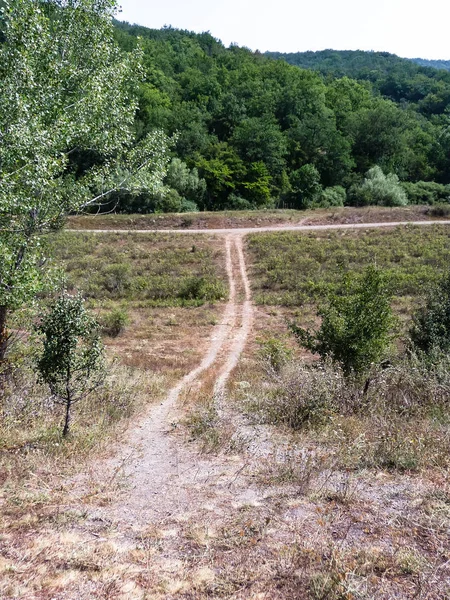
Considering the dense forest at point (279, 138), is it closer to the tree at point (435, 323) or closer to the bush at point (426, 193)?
the bush at point (426, 193)

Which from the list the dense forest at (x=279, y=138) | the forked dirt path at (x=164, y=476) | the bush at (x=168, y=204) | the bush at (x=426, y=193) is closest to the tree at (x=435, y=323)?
the forked dirt path at (x=164, y=476)

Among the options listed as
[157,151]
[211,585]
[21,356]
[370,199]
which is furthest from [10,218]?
[370,199]

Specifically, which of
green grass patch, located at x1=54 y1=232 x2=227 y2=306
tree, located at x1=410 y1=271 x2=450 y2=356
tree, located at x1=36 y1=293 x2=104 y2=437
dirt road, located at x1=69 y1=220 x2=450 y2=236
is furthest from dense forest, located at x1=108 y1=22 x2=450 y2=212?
tree, located at x1=36 y1=293 x2=104 y2=437

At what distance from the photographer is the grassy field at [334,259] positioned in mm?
21688

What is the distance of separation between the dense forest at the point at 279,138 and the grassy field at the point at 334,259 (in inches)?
577

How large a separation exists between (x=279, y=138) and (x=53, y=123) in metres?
52.9

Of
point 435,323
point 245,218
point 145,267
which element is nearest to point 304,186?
point 245,218

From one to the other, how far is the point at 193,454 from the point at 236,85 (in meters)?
77.2

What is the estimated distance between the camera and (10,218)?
7.57m

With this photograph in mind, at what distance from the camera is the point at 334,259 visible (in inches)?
1030

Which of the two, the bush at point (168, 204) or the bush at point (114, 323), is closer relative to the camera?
the bush at point (114, 323)

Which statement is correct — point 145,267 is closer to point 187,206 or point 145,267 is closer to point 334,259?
point 334,259

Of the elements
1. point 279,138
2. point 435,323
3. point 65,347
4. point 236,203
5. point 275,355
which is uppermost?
point 279,138

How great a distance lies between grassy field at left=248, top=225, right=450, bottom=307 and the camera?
21688 mm
